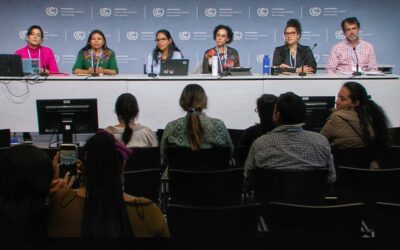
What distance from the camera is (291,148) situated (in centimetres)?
304

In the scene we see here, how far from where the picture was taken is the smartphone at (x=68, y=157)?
308 cm

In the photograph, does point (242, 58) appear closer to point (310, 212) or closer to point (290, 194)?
point (290, 194)

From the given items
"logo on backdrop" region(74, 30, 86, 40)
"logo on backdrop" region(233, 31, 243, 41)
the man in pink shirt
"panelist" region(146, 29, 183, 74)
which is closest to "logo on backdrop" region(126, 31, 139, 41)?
"logo on backdrop" region(74, 30, 86, 40)

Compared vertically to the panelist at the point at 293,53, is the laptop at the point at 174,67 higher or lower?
lower

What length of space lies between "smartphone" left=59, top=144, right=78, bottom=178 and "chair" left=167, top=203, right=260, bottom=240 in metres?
1.02

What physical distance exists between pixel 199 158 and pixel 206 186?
51 centimetres

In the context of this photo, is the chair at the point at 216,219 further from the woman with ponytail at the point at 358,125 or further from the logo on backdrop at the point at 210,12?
the logo on backdrop at the point at 210,12

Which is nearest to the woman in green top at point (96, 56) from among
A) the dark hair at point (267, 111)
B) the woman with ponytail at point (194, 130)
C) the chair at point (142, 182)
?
the woman with ponytail at point (194, 130)

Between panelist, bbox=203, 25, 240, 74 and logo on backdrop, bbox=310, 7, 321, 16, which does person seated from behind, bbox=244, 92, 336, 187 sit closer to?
panelist, bbox=203, 25, 240, 74

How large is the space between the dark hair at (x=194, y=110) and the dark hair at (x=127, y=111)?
16.1 inches

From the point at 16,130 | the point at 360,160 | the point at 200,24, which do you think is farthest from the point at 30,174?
the point at 200,24

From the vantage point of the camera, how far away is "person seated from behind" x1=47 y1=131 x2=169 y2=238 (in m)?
1.97

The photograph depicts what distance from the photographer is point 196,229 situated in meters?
2.30

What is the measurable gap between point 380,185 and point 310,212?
3.14ft
